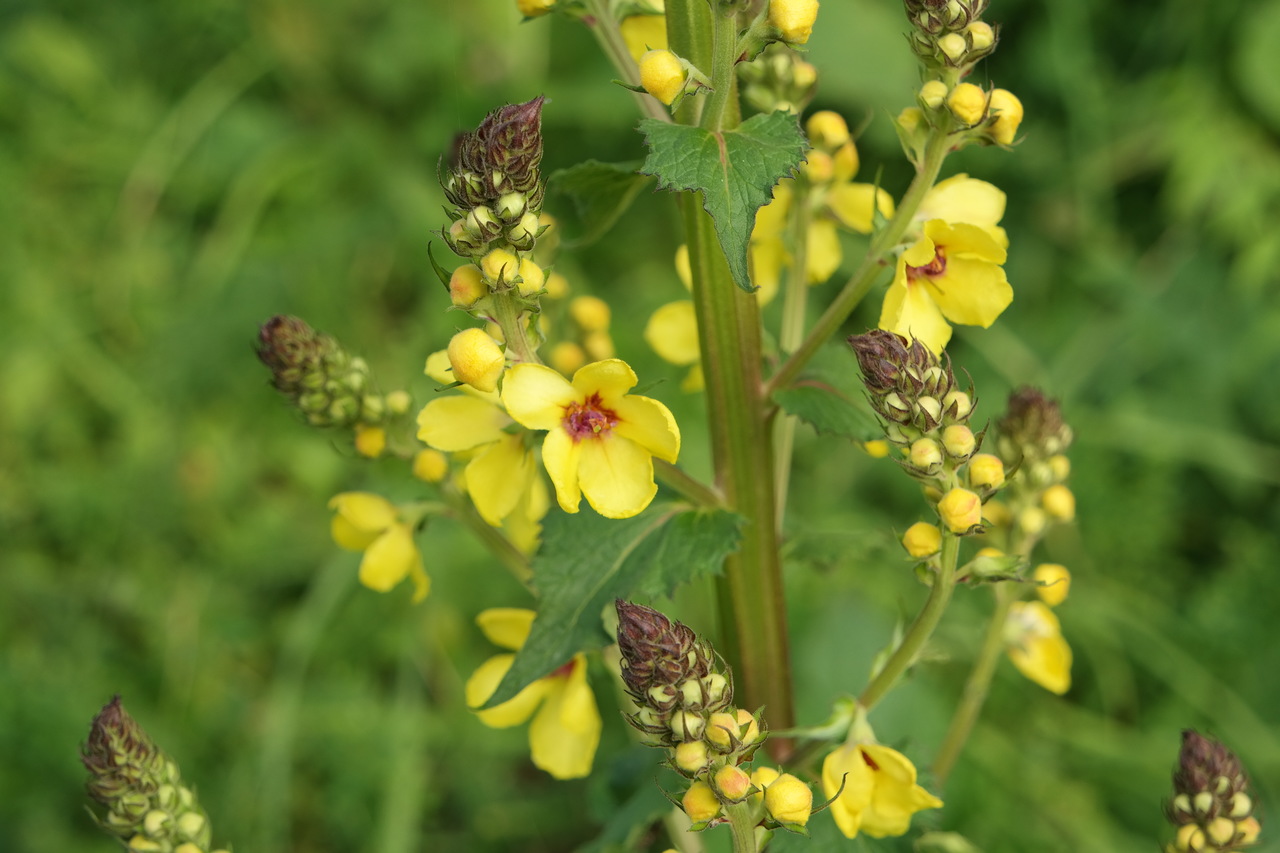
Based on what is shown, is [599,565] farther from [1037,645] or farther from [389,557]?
[1037,645]

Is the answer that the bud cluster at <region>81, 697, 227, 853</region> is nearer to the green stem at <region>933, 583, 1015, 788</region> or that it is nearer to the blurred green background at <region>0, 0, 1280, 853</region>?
the green stem at <region>933, 583, 1015, 788</region>

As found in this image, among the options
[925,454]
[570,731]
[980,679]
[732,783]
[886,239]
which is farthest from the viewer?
[980,679]

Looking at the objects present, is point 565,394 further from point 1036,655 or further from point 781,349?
point 1036,655

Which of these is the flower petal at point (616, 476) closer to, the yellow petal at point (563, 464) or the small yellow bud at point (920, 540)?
the yellow petal at point (563, 464)

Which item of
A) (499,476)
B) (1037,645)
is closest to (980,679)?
(1037,645)

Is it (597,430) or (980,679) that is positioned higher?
(597,430)
